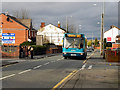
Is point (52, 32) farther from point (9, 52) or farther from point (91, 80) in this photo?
point (91, 80)

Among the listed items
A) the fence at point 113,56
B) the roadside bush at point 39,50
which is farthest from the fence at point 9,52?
the fence at point 113,56

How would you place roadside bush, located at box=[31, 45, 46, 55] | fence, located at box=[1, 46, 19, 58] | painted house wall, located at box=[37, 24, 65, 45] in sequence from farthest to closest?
painted house wall, located at box=[37, 24, 65, 45] < roadside bush, located at box=[31, 45, 46, 55] < fence, located at box=[1, 46, 19, 58]

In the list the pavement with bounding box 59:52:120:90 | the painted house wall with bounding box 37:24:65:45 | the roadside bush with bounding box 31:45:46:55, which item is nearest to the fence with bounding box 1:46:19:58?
the roadside bush with bounding box 31:45:46:55

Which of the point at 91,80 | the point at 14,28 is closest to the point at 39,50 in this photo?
the point at 14,28

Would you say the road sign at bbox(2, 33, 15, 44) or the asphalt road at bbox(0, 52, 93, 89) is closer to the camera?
the asphalt road at bbox(0, 52, 93, 89)

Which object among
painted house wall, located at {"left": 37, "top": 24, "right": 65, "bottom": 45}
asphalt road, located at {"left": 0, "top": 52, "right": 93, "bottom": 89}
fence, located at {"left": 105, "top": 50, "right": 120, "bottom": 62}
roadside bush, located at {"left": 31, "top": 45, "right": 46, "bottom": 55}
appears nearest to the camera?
asphalt road, located at {"left": 0, "top": 52, "right": 93, "bottom": 89}

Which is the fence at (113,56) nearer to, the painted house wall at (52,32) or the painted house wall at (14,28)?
the painted house wall at (14,28)

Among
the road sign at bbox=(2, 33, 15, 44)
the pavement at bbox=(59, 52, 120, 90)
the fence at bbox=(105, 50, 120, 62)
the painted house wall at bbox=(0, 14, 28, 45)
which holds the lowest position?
A: the pavement at bbox=(59, 52, 120, 90)

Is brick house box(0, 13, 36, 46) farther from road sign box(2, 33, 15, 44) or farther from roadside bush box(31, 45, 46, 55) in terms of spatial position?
road sign box(2, 33, 15, 44)

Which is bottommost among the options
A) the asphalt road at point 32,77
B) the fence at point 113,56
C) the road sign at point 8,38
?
the asphalt road at point 32,77

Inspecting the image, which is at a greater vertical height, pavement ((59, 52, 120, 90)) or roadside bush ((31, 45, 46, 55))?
roadside bush ((31, 45, 46, 55))

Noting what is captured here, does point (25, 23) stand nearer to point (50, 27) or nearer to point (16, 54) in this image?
point (50, 27)

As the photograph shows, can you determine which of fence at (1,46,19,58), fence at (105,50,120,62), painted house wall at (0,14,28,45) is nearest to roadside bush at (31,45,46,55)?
fence at (1,46,19,58)

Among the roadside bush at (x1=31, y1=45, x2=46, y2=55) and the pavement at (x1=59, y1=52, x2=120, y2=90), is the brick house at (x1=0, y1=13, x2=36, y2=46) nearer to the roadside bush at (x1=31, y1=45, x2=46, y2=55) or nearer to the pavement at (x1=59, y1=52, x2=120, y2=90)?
the roadside bush at (x1=31, y1=45, x2=46, y2=55)
